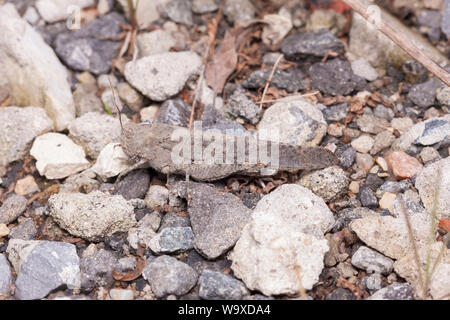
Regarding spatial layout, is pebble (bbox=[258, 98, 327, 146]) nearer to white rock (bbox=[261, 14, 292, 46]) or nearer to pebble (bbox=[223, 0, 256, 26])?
white rock (bbox=[261, 14, 292, 46])

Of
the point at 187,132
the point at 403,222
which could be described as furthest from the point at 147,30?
the point at 403,222

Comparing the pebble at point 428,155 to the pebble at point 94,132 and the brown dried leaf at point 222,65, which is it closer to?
the brown dried leaf at point 222,65

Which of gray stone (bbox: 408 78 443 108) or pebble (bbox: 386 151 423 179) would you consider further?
gray stone (bbox: 408 78 443 108)

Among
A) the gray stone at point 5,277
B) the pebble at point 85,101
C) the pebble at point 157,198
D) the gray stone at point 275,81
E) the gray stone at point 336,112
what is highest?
the gray stone at point 275,81

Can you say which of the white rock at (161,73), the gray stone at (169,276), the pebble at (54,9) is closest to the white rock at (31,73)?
the pebble at (54,9)

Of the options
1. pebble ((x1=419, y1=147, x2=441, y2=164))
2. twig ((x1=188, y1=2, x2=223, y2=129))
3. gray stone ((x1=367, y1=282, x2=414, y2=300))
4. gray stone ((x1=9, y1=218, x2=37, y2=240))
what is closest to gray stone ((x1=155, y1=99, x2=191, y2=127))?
twig ((x1=188, y1=2, x2=223, y2=129))

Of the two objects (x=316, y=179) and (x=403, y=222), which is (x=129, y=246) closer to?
(x=316, y=179)

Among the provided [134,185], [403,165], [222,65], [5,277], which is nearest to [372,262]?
[403,165]
